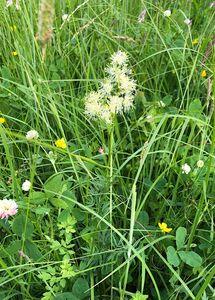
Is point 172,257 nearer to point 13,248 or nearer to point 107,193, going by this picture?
point 107,193

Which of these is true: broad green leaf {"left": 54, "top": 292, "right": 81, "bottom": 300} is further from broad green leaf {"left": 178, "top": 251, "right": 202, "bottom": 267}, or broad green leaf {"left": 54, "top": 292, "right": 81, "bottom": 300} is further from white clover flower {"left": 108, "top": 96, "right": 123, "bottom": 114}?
white clover flower {"left": 108, "top": 96, "right": 123, "bottom": 114}

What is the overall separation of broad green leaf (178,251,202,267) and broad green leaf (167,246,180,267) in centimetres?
1

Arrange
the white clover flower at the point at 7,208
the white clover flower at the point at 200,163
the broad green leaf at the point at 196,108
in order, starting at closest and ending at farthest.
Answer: the white clover flower at the point at 7,208, the white clover flower at the point at 200,163, the broad green leaf at the point at 196,108

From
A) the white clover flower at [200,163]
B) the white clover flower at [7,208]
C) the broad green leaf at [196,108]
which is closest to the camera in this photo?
the white clover flower at [7,208]

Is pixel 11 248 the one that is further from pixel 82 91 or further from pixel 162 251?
pixel 82 91

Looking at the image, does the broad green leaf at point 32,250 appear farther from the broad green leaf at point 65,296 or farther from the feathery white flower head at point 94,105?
the feathery white flower head at point 94,105

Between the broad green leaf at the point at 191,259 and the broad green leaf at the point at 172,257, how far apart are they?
1 centimetres

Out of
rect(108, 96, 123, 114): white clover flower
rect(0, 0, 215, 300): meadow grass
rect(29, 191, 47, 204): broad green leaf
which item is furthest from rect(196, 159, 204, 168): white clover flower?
rect(29, 191, 47, 204): broad green leaf

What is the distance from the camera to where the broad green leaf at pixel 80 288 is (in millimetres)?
1011

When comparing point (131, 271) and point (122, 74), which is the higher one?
point (122, 74)

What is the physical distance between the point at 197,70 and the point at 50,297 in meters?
0.99

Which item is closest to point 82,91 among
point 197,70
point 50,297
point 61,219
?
point 197,70

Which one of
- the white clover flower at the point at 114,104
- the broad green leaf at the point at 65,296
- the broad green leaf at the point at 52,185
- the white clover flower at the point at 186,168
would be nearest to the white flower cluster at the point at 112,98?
the white clover flower at the point at 114,104

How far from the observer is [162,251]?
1.15m
